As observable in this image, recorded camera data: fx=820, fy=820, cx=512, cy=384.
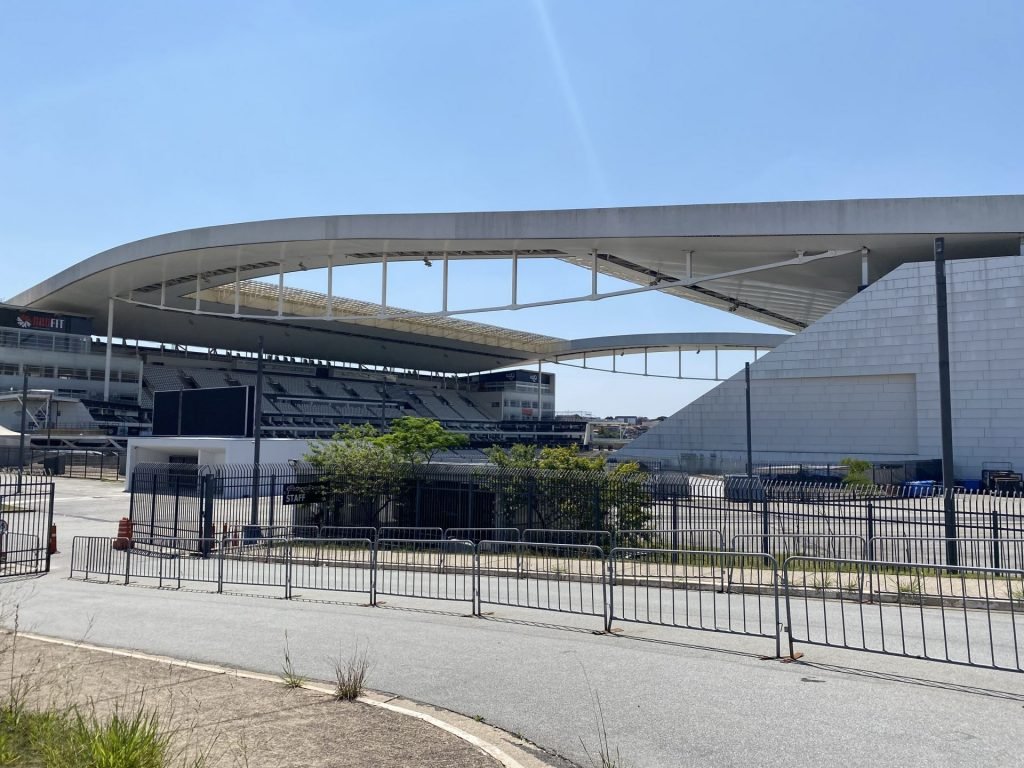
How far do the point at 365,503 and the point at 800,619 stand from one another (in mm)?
14458

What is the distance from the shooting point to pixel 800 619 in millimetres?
10812

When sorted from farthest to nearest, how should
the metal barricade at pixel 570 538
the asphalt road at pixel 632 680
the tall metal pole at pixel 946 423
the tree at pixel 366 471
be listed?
1. the tree at pixel 366 471
2. the metal barricade at pixel 570 538
3. the tall metal pole at pixel 946 423
4. the asphalt road at pixel 632 680

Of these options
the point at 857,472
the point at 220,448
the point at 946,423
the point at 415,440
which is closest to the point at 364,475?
the point at 415,440

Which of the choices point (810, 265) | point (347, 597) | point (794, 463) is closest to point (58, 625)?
point (347, 597)

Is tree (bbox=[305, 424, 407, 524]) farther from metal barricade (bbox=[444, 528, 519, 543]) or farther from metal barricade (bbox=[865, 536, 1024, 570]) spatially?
metal barricade (bbox=[865, 536, 1024, 570])

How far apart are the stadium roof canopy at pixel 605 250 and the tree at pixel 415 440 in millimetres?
13760

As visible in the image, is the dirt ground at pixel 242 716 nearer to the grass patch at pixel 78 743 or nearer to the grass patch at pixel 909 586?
the grass patch at pixel 78 743

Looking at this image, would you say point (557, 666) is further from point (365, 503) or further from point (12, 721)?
point (365, 503)

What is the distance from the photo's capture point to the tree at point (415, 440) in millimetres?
A: 24167

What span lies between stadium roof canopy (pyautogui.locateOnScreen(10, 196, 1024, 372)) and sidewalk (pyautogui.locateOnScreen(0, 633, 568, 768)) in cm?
3201

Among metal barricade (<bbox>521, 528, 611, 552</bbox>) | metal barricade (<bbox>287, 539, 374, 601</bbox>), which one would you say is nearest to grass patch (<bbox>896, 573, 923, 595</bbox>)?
metal barricade (<bbox>521, 528, 611, 552</bbox>)

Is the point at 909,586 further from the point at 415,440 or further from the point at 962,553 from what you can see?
the point at 415,440

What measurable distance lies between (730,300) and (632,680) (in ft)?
158

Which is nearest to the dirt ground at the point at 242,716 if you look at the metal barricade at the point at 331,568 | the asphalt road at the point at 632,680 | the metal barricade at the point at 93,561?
the asphalt road at the point at 632,680
